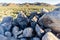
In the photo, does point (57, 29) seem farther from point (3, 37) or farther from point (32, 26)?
point (3, 37)

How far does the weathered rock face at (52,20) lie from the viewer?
6574mm

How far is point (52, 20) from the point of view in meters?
6.67

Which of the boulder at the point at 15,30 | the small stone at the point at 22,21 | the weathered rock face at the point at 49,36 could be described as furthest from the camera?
the small stone at the point at 22,21

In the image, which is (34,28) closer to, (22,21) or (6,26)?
(22,21)

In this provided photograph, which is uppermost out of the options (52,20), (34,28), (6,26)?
(52,20)

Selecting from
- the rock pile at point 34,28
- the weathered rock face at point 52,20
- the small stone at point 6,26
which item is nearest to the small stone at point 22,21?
the rock pile at point 34,28

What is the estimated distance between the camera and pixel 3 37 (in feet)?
23.5

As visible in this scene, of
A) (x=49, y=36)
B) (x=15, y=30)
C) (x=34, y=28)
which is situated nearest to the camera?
→ (x=49, y=36)

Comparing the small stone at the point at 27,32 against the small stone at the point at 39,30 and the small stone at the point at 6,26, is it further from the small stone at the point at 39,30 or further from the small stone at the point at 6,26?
the small stone at the point at 6,26

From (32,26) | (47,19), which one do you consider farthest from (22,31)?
(47,19)

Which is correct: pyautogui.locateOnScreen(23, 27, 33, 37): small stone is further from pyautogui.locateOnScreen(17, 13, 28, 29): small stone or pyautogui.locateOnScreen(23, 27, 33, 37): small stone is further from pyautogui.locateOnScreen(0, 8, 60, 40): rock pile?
pyautogui.locateOnScreen(17, 13, 28, 29): small stone

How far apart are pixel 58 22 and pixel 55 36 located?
0.44 metres

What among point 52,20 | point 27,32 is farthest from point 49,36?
point 27,32

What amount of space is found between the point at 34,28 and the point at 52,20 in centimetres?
70
